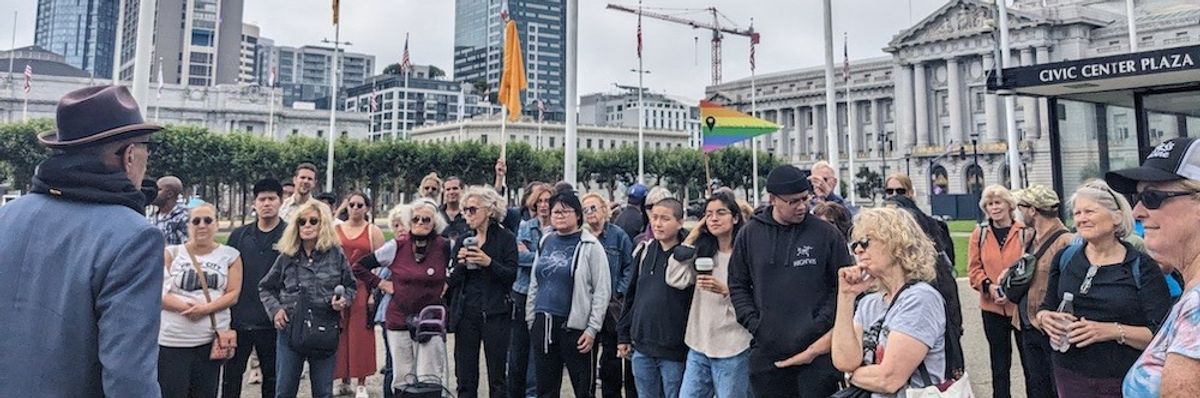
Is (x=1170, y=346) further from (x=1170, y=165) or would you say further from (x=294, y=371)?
(x=294, y=371)

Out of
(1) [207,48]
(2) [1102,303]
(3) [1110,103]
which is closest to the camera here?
(2) [1102,303]

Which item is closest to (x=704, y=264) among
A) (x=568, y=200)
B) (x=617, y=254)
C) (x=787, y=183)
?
(x=787, y=183)

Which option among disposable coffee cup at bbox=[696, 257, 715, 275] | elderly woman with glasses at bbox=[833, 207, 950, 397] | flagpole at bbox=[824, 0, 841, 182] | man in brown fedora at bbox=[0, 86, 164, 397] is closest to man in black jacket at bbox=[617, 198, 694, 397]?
disposable coffee cup at bbox=[696, 257, 715, 275]

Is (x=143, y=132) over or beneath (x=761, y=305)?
over

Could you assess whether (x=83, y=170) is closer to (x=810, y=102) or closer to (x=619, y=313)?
(x=619, y=313)

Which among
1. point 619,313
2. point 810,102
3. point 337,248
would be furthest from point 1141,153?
point 810,102

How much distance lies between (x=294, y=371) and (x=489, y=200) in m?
2.20

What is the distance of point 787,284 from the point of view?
459 cm

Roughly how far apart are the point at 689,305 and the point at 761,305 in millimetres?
869

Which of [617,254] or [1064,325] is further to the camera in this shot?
[617,254]

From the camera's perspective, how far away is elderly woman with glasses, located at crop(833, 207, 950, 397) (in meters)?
3.18

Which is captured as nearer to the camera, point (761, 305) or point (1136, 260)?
point (1136, 260)

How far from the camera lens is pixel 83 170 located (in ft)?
8.13

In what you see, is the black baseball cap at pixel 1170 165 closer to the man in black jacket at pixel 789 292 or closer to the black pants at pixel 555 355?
the man in black jacket at pixel 789 292
